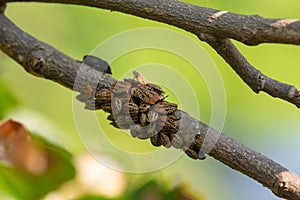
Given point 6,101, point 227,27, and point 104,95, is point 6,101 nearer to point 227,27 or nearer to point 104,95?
point 104,95

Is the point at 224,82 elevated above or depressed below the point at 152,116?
below

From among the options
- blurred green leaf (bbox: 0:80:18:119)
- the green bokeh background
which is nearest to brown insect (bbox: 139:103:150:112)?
blurred green leaf (bbox: 0:80:18:119)

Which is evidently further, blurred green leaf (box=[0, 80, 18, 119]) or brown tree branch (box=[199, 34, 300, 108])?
blurred green leaf (box=[0, 80, 18, 119])

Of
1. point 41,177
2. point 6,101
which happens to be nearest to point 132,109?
point 41,177

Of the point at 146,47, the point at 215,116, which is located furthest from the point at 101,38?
A: the point at 215,116

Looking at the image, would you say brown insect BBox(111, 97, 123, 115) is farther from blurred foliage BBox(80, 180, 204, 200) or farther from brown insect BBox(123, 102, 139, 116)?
blurred foliage BBox(80, 180, 204, 200)
